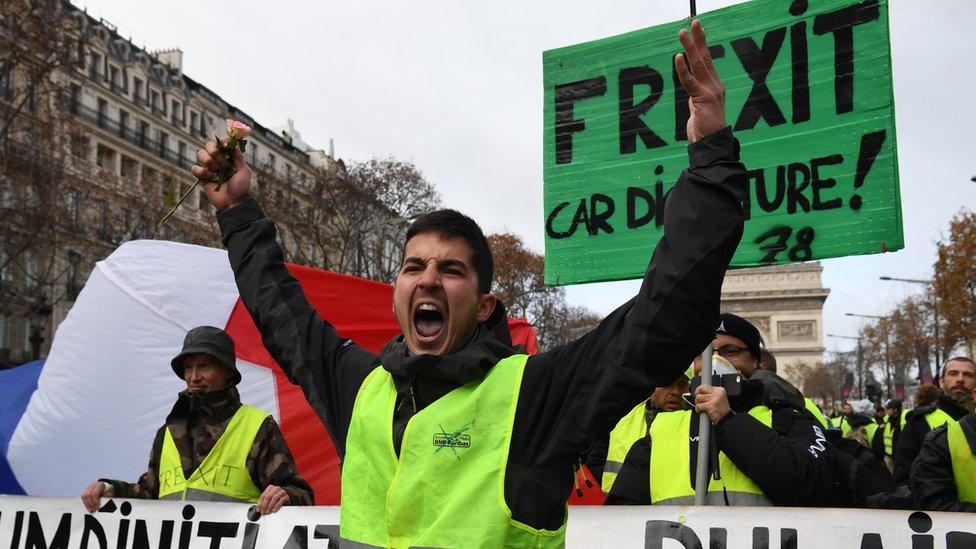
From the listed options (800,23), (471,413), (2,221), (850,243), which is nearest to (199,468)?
(471,413)

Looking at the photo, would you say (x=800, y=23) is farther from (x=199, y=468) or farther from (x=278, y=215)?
(x=278, y=215)

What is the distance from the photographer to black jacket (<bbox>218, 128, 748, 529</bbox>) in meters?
1.88

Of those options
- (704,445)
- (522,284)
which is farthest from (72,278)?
(704,445)

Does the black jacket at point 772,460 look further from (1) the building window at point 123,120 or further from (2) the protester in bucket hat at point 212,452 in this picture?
(1) the building window at point 123,120

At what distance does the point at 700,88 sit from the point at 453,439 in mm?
880

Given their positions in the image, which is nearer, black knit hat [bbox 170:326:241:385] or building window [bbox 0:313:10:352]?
black knit hat [bbox 170:326:241:385]

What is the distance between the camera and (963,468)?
421 centimetres

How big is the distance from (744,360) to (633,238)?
29.7 inches

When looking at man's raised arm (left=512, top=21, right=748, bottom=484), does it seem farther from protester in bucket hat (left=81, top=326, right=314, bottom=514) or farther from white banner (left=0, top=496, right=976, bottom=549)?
protester in bucket hat (left=81, top=326, right=314, bottom=514)

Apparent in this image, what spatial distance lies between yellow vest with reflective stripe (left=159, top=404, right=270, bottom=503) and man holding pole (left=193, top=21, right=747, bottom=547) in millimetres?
2116

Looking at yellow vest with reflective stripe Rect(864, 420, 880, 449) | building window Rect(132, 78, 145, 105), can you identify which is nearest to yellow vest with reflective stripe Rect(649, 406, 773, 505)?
yellow vest with reflective stripe Rect(864, 420, 880, 449)

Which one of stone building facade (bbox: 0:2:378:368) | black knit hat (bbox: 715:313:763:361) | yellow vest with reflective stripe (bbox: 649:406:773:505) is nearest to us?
yellow vest with reflective stripe (bbox: 649:406:773:505)

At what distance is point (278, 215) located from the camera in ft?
106

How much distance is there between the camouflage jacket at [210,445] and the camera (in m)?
4.28
